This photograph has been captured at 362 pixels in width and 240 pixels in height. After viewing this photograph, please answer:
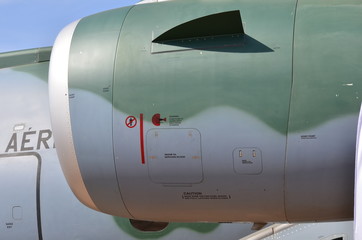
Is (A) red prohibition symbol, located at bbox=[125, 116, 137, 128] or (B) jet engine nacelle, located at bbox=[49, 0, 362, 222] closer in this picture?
(B) jet engine nacelle, located at bbox=[49, 0, 362, 222]

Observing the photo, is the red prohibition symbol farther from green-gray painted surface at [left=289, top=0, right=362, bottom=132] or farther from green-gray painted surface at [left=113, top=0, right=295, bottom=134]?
green-gray painted surface at [left=289, top=0, right=362, bottom=132]

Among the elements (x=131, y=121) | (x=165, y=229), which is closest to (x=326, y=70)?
(x=131, y=121)

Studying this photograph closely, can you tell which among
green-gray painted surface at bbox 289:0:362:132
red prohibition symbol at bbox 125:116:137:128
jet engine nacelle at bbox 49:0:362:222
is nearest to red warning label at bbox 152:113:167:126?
jet engine nacelle at bbox 49:0:362:222

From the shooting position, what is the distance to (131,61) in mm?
5395

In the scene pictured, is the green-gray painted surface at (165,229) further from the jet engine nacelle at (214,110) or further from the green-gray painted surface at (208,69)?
the green-gray painted surface at (208,69)

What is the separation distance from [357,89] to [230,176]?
3.90 feet

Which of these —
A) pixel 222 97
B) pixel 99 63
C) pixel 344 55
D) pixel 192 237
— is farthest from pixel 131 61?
pixel 192 237

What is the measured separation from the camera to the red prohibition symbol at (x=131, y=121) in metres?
5.32

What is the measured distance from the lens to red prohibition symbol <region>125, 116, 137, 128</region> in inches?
210

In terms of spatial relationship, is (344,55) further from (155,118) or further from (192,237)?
(192,237)

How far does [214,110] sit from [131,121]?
713 millimetres

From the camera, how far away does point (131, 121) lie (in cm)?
533

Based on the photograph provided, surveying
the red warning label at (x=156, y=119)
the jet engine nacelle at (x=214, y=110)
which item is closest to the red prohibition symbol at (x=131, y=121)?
the jet engine nacelle at (x=214, y=110)

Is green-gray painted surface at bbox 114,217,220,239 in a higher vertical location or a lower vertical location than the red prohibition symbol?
lower
